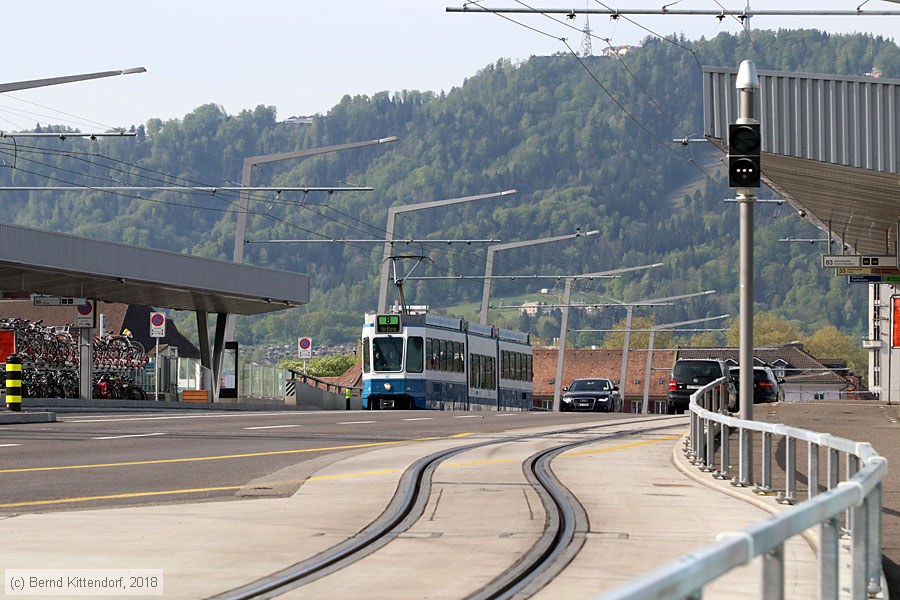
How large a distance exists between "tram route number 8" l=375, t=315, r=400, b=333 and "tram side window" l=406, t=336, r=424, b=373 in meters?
0.64

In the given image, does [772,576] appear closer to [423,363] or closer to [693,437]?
[693,437]

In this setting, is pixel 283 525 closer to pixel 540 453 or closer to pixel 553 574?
pixel 553 574

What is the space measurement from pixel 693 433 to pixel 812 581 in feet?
36.1

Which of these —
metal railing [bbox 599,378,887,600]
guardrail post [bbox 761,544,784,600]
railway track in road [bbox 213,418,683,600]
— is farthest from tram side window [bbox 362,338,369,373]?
guardrail post [bbox 761,544,784,600]

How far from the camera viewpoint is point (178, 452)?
802 inches

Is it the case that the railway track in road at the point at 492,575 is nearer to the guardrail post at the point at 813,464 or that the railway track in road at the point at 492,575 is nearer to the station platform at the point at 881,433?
the guardrail post at the point at 813,464

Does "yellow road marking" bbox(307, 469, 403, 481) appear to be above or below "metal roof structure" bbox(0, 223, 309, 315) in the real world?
below

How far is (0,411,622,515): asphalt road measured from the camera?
14578mm

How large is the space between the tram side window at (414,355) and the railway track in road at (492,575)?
30.9 m

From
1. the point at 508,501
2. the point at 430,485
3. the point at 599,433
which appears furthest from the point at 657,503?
the point at 599,433

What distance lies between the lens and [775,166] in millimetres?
29750

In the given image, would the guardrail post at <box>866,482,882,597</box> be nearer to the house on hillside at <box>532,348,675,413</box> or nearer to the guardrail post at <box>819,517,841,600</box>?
the guardrail post at <box>819,517,841,600</box>

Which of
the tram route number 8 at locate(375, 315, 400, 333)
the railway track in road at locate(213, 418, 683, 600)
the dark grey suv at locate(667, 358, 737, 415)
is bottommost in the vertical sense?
the railway track in road at locate(213, 418, 683, 600)

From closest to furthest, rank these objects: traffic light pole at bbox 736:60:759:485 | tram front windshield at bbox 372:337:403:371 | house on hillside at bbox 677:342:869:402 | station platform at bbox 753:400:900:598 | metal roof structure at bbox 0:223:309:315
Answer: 1. station platform at bbox 753:400:900:598
2. traffic light pole at bbox 736:60:759:485
3. metal roof structure at bbox 0:223:309:315
4. tram front windshield at bbox 372:337:403:371
5. house on hillside at bbox 677:342:869:402
